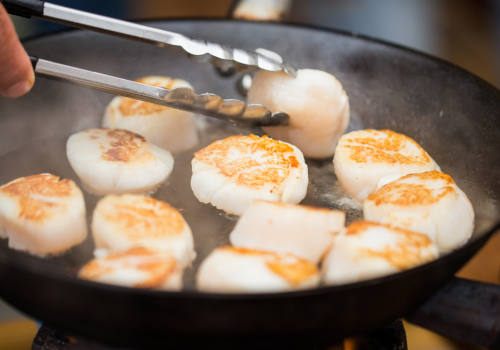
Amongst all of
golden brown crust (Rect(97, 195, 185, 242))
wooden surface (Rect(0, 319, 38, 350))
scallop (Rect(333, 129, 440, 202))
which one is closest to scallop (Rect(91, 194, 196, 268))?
golden brown crust (Rect(97, 195, 185, 242))

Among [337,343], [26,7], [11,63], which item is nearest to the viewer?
[11,63]

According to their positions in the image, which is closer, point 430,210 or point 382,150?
point 430,210

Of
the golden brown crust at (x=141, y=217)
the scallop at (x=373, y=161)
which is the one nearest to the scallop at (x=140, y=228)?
the golden brown crust at (x=141, y=217)

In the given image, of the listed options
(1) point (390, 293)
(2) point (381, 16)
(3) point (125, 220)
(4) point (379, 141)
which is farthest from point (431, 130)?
(2) point (381, 16)

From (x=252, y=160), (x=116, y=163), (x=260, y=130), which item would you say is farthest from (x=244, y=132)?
(x=116, y=163)

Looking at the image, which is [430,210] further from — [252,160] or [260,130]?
[260,130]

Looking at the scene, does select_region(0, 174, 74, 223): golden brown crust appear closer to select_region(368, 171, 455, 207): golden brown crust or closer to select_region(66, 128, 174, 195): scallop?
select_region(66, 128, 174, 195): scallop
